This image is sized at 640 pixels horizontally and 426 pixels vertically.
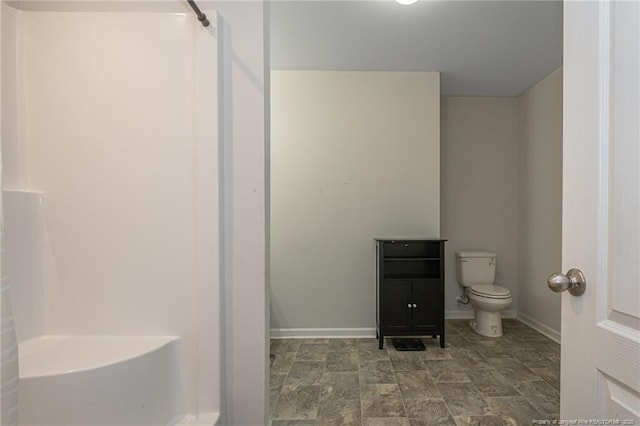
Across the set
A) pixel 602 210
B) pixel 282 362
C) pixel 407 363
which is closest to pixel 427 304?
pixel 407 363

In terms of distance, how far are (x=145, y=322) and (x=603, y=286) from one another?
1.45m

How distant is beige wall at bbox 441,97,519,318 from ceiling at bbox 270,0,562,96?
408 mm

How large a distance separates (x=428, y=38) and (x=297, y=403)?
8.89ft

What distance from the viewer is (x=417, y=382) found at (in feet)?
6.35

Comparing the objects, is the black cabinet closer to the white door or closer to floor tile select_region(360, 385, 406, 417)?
floor tile select_region(360, 385, 406, 417)

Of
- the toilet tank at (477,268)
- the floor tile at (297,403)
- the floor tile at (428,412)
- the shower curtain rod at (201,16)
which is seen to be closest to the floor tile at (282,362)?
the floor tile at (297,403)

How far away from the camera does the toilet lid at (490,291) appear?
2.56m

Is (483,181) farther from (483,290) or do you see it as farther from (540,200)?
(483,290)

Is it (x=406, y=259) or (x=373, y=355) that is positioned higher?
(x=406, y=259)

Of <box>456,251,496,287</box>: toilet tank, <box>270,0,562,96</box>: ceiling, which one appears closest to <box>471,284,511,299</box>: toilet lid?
<box>456,251,496,287</box>: toilet tank

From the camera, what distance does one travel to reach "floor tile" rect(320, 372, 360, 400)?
1795 millimetres

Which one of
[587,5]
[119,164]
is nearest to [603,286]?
[587,5]

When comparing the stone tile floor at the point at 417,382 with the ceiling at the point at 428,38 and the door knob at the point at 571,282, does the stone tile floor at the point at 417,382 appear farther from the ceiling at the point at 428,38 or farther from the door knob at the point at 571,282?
the ceiling at the point at 428,38

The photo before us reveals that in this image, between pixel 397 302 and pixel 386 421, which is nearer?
pixel 386 421
